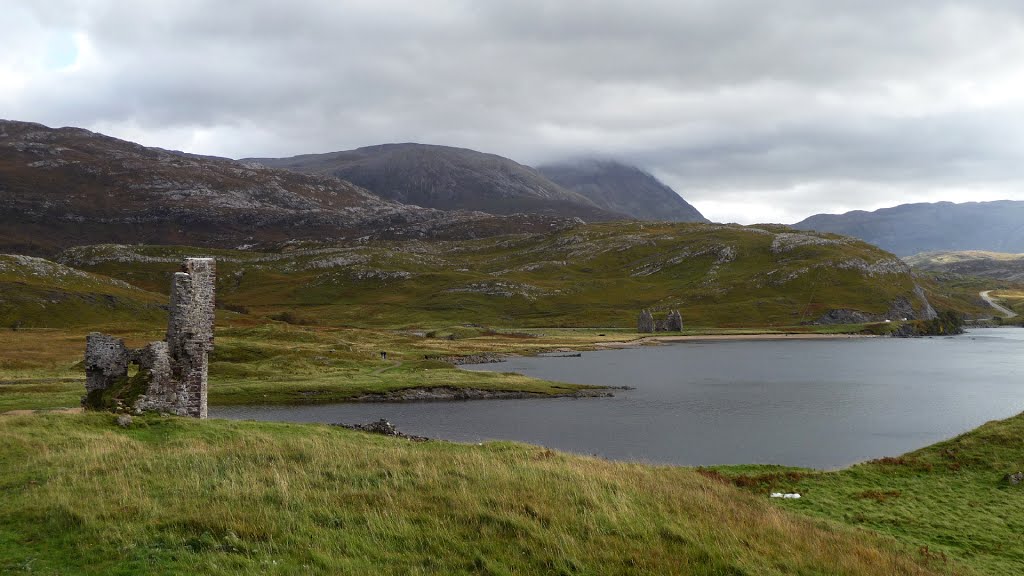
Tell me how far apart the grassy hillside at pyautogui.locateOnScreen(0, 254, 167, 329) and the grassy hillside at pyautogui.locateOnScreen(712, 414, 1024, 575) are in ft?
430

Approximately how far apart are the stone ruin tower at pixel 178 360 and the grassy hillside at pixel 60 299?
103557mm

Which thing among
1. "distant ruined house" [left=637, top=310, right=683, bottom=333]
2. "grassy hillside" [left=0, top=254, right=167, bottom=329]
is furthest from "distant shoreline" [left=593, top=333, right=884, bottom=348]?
"grassy hillside" [left=0, top=254, right=167, bottom=329]

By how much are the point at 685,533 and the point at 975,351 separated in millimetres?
156996

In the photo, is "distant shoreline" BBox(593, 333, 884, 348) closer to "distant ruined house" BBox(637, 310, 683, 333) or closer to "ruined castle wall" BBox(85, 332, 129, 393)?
"distant ruined house" BBox(637, 310, 683, 333)

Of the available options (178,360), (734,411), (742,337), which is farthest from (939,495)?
(742,337)

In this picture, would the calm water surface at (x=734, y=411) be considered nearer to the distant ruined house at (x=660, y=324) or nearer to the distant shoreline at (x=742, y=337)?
the distant shoreline at (x=742, y=337)

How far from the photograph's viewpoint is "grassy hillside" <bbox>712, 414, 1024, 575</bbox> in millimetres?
20234

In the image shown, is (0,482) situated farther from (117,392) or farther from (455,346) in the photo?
(455,346)

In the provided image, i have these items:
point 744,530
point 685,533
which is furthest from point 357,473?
point 744,530

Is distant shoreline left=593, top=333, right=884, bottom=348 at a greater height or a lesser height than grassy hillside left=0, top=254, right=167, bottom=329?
lesser

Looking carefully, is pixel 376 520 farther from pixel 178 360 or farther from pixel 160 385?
pixel 178 360

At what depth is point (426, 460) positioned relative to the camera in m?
20.6

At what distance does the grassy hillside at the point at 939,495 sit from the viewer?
20.2 meters

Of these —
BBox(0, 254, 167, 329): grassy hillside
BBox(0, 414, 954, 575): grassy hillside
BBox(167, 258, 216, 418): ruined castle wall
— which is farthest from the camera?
BBox(0, 254, 167, 329): grassy hillside
